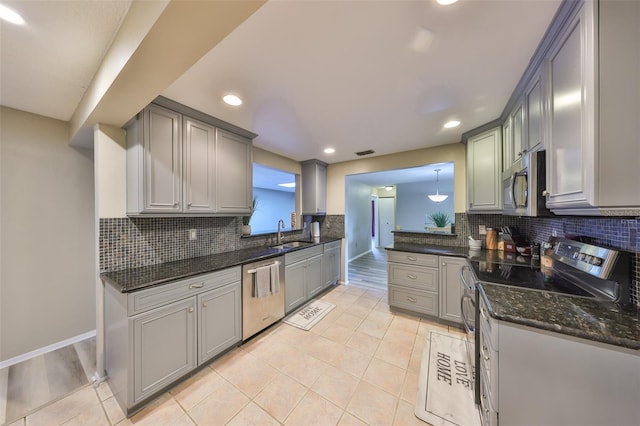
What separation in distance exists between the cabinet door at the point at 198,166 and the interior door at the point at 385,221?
21.9 ft

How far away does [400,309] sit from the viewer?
9.48 ft

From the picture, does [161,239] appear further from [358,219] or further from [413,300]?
[358,219]

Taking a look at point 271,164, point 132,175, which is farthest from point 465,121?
point 132,175

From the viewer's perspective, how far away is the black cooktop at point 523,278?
1322 millimetres

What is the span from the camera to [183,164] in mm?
2035

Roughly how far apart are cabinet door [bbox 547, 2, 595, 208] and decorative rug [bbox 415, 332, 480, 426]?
144cm

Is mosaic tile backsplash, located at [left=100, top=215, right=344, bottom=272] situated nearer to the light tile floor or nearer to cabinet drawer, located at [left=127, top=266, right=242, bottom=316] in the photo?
cabinet drawer, located at [left=127, top=266, right=242, bottom=316]

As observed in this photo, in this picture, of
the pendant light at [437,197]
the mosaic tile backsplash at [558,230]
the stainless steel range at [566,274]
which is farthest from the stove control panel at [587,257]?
the pendant light at [437,197]

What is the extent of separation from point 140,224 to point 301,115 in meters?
1.90

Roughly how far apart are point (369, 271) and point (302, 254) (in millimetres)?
2492

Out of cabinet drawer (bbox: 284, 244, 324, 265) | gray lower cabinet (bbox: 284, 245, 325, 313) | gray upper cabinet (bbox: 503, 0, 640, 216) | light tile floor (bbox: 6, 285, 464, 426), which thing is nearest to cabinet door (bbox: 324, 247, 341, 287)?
gray lower cabinet (bbox: 284, 245, 325, 313)

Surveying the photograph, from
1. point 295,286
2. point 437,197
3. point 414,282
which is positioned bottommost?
point 295,286

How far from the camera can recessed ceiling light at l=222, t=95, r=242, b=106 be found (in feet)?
5.87

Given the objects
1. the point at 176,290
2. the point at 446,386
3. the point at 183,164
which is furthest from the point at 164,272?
the point at 446,386
